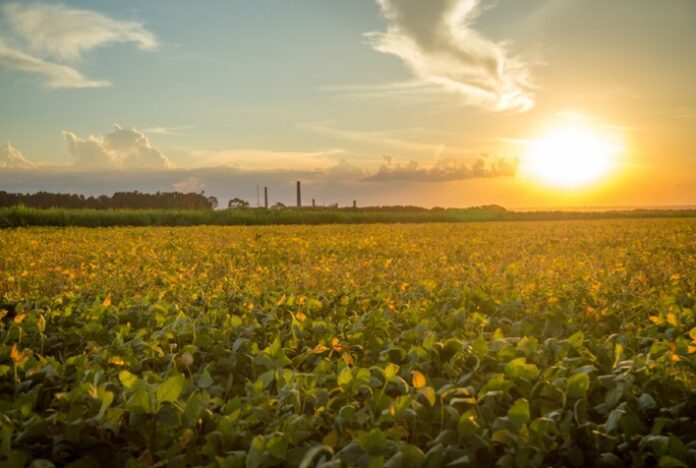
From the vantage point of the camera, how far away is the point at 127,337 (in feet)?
14.7

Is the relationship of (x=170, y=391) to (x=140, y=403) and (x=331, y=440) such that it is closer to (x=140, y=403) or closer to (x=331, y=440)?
(x=140, y=403)

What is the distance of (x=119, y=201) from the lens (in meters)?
42.6

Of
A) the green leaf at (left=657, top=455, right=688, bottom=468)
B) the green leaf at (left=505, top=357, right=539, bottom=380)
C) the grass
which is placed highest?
the grass

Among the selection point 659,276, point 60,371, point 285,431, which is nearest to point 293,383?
point 285,431

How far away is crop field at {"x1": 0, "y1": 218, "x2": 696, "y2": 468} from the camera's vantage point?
7.94 ft

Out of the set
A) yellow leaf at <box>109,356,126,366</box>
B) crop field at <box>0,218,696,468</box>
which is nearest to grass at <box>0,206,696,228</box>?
crop field at <box>0,218,696,468</box>

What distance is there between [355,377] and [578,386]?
1130 millimetres

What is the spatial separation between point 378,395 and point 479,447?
1.76 feet

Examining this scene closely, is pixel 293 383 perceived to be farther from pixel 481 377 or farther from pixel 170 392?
pixel 481 377

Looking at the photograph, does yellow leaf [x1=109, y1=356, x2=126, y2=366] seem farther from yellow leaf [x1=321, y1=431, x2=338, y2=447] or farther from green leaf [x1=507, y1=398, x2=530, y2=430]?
green leaf [x1=507, y1=398, x2=530, y2=430]

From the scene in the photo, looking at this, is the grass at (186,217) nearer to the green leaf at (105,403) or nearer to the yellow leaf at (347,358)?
the yellow leaf at (347,358)

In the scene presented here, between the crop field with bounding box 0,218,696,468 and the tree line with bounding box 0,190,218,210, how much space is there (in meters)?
33.4

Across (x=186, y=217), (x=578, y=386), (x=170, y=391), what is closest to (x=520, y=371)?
(x=578, y=386)

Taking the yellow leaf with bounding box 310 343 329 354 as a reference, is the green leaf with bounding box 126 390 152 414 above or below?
above
